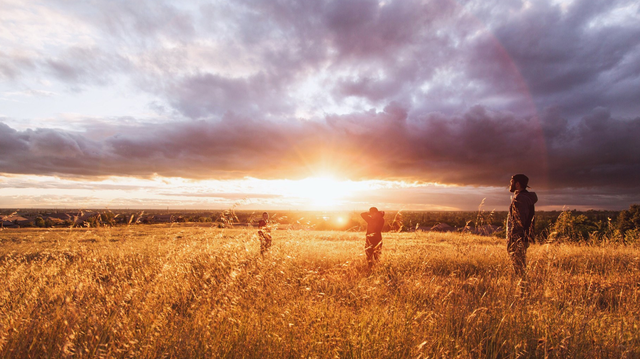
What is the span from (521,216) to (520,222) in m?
0.26

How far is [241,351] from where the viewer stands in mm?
3494

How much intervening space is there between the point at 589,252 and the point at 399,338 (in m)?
11.5

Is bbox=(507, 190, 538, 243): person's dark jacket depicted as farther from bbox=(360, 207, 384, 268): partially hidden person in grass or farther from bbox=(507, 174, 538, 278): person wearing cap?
bbox=(360, 207, 384, 268): partially hidden person in grass

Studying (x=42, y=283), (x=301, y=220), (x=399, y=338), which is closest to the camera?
(x=399, y=338)

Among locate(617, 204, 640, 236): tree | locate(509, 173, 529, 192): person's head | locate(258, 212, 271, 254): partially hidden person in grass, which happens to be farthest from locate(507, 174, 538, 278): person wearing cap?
locate(617, 204, 640, 236): tree

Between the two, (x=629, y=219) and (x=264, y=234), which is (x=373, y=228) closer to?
(x=264, y=234)

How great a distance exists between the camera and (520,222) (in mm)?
7234

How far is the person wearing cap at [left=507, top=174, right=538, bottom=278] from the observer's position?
7344 millimetres

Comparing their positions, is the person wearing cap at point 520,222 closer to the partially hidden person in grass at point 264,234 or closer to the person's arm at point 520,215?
the person's arm at point 520,215

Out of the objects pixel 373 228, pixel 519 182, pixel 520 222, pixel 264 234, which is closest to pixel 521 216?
pixel 520 222

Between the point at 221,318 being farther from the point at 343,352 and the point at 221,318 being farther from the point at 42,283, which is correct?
the point at 42,283

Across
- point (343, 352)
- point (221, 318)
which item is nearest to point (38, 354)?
point (221, 318)

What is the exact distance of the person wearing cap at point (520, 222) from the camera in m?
7.34

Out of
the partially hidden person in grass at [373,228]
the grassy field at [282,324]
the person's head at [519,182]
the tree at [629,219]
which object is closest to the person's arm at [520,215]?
the person's head at [519,182]
